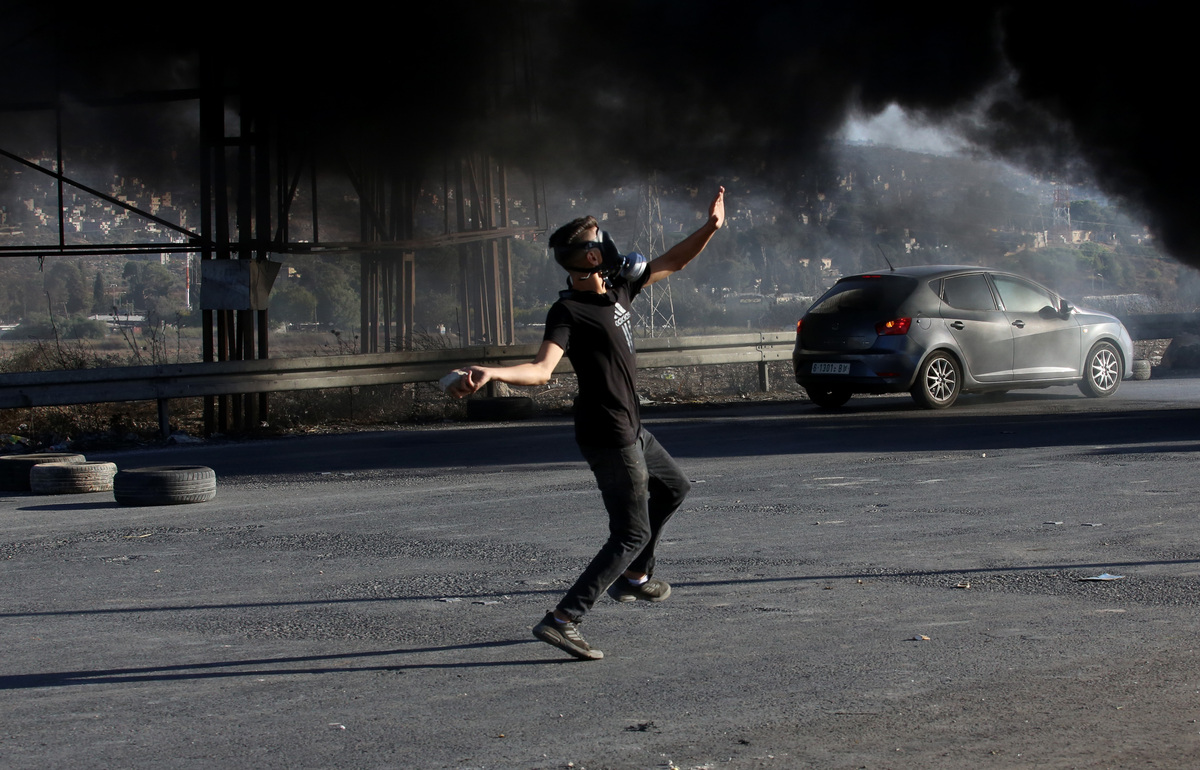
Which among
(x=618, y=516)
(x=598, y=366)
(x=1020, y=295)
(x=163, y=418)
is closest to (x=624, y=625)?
(x=618, y=516)

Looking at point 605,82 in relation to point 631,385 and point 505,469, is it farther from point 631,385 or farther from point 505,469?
point 631,385

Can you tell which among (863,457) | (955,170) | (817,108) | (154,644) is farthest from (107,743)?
(955,170)

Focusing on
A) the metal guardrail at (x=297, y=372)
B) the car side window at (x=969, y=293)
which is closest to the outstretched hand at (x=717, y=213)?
the car side window at (x=969, y=293)

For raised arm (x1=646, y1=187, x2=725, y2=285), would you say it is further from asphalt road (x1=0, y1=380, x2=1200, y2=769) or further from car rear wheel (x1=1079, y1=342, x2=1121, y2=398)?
car rear wheel (x1=1079, y1=342, x2=1121, y2=398)

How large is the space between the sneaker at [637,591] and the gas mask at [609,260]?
112 centimetres

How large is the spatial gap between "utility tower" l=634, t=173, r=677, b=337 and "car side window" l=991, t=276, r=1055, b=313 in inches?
181

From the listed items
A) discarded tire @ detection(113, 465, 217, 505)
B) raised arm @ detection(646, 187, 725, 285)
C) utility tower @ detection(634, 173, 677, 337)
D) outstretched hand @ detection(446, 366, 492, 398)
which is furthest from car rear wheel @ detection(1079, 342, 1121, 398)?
outstretched hand @ detection(446, 366, 492, 398)

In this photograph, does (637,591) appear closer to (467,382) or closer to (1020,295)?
(467,382)

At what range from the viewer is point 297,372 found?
539 inches

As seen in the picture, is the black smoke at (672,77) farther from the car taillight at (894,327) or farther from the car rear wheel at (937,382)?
the car taillight at (894,327)

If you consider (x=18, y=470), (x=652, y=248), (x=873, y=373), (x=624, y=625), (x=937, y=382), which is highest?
(x=652, y=248)

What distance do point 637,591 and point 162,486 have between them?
15.2 ft

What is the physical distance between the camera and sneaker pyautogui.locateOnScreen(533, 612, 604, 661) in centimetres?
404

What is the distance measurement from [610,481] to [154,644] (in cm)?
178
